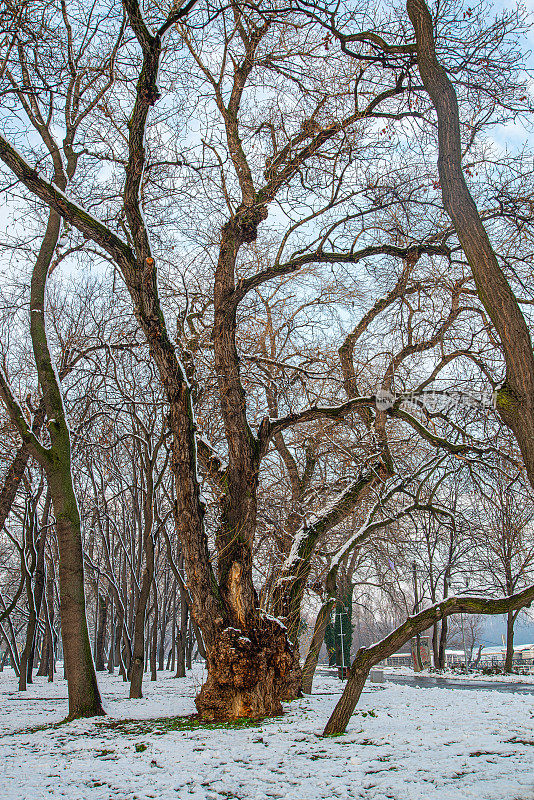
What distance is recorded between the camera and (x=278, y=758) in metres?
4.53

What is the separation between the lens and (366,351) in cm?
1009

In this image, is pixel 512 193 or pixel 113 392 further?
pixel 113 392

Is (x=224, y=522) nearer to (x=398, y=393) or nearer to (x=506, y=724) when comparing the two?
(x=398, y=393)

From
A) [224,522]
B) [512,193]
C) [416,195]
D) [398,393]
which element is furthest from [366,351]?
[512,193]

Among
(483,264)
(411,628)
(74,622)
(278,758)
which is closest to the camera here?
(483,264)

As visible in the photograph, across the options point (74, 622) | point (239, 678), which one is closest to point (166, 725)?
point (239, 678)

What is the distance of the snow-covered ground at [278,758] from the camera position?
3.58 meters

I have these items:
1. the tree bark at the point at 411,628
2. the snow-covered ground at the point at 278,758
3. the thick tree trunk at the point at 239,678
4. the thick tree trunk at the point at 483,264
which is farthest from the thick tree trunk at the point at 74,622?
the thick tree trunk at the point at 483,264

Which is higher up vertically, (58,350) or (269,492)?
(58,350)

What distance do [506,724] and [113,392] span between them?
832 centimetres

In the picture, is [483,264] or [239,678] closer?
[483,264]

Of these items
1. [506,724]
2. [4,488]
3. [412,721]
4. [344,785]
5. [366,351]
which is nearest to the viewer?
[344,785]

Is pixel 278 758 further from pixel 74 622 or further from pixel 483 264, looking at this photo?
pixel 483 264

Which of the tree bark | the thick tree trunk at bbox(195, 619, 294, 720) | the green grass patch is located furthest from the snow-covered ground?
the tree bark
